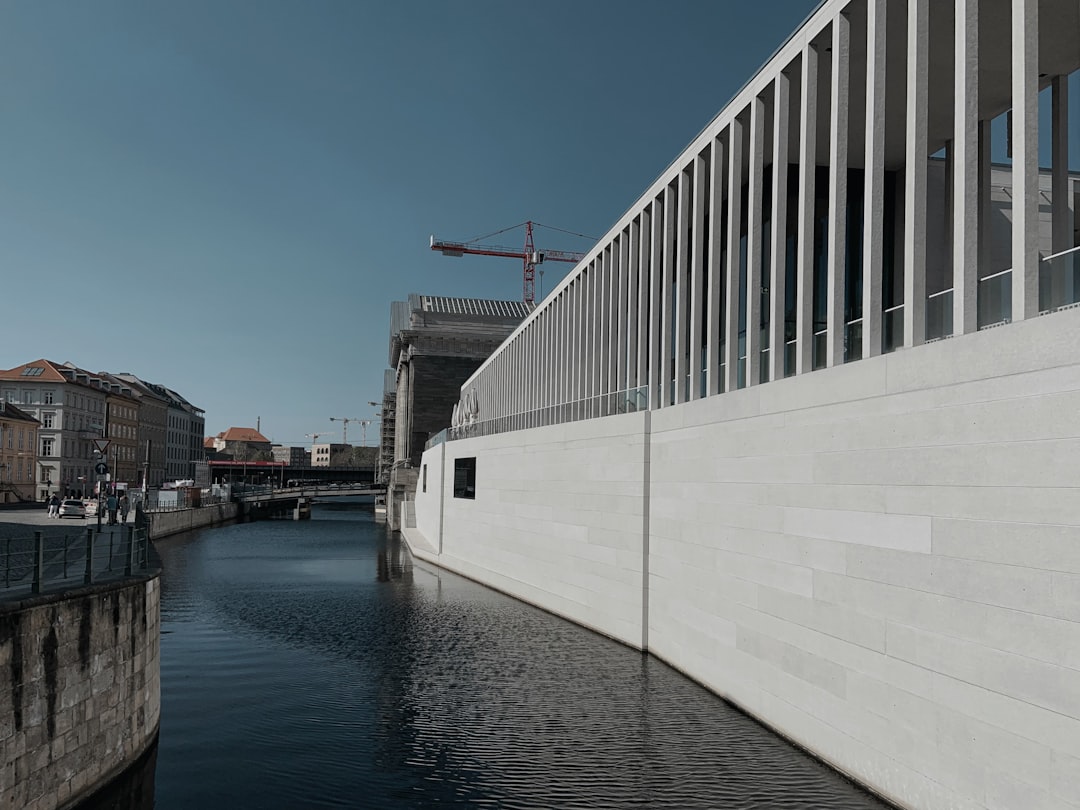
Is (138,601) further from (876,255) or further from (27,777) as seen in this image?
(876,255)

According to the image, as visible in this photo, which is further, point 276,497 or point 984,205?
point 276,497

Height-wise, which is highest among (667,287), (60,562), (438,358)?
(438,358)

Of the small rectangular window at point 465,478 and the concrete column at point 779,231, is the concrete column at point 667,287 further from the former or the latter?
the small rectangular window at point 465,478

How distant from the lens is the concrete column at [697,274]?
1811cm

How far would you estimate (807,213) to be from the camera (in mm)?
13836

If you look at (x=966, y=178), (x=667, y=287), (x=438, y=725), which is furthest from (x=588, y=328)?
(x=966, y=178)

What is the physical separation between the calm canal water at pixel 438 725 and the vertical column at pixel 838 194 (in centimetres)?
596

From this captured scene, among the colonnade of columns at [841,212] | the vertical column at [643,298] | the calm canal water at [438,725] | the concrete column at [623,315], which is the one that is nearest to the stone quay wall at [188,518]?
the calm canal water at [438,725]

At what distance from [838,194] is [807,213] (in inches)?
38.5

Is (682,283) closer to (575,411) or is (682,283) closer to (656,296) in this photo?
(656,296)

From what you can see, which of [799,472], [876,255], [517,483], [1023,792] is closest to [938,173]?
[876,255]

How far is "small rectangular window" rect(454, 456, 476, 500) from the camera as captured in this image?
37.6 metres

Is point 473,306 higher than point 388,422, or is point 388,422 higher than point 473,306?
point 473,306

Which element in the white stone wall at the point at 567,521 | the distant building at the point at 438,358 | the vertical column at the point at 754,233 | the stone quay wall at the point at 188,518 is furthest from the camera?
the distant building at the point at 438,358
